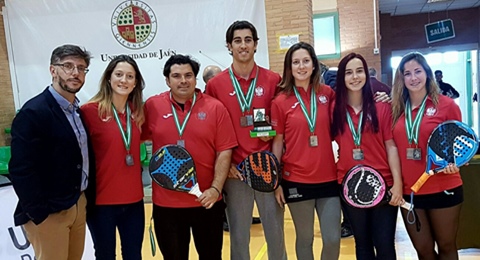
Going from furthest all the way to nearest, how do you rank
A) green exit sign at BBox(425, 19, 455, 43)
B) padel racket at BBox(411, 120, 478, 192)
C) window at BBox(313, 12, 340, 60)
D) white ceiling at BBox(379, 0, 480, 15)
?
1. green exit sign at BBox(425, 19, 455, 43)
2. white ceiling at BBox(379, 0, 480, 15)
3. window at BBox(313, 12, 340, 60)
4. padel racket at BBox(411, 120, 478, 192)

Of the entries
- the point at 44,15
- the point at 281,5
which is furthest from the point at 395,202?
the point at 44,15

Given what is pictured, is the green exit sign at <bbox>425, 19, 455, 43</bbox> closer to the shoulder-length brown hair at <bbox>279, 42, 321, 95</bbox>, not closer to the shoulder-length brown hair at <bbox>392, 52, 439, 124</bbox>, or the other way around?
the shoulder-length brown hair at <bbox>392, 52, 439, 124</bbox>

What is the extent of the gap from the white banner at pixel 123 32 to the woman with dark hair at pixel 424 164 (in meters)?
3.77

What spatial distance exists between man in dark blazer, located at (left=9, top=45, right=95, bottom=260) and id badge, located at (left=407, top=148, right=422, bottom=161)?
70.1 inches

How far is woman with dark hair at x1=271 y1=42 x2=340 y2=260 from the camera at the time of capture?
Result: 2.35m

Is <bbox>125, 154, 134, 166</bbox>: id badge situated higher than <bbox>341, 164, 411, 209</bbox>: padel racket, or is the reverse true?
<bbox>125, 154, 134, 166</bbox>: id badge

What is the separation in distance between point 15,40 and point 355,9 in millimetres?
7227

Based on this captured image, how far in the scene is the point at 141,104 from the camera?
2.37 m

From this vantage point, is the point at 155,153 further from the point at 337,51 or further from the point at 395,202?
the point at 337,51

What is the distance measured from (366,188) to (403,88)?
0.65 m

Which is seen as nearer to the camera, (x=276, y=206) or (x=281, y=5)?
(x=276, y=206)

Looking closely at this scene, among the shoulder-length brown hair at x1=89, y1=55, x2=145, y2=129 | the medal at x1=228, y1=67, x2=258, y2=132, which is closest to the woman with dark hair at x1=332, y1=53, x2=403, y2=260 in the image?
the medal at x1=228, y1=67, x2=258, y2=132

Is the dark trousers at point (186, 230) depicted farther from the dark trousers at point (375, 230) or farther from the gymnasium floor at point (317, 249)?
the gymnasium floor at point (317, 249)

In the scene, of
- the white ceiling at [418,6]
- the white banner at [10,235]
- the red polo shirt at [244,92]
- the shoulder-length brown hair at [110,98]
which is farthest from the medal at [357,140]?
the white ceiling at [418,6]
